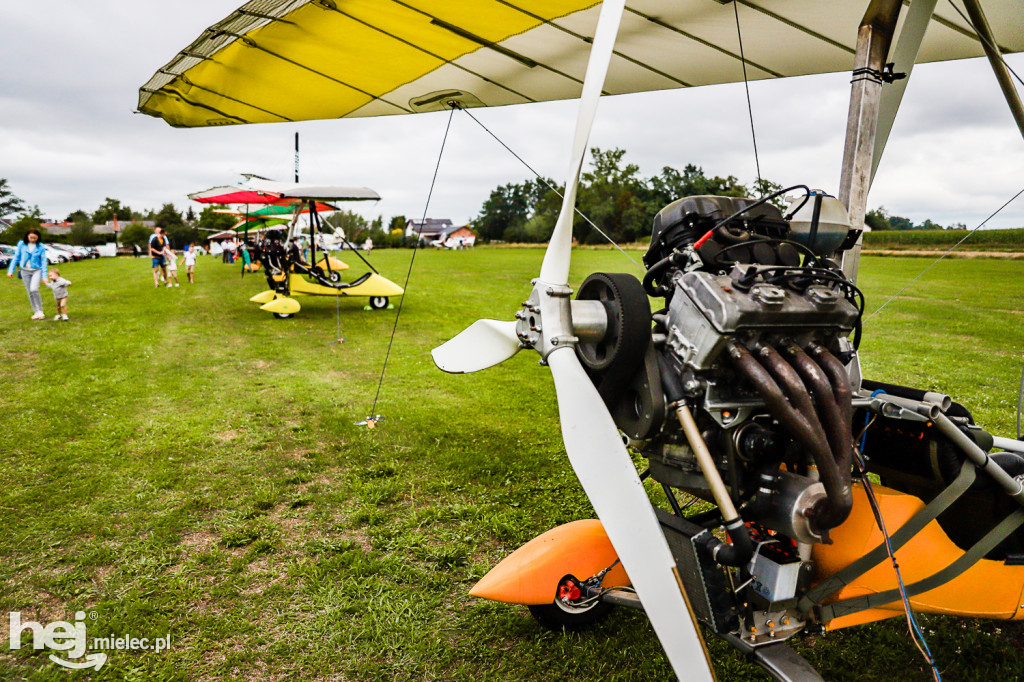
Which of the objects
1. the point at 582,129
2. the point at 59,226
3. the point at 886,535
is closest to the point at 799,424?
the point at 886,535

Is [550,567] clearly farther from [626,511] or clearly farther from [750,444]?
[750,444]

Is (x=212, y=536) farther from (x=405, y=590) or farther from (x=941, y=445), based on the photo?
(x=941, y=445)

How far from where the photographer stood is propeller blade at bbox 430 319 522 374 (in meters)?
2.74

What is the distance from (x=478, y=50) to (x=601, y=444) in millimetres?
3498

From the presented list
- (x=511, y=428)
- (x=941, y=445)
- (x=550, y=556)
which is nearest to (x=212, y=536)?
(x=550, y=556)

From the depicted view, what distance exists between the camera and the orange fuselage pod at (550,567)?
2.63 metres

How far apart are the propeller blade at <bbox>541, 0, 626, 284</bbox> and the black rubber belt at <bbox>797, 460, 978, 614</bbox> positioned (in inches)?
60.7

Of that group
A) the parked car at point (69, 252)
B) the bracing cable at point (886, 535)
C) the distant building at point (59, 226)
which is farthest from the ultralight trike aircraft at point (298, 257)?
the distant building at point (59, 226)

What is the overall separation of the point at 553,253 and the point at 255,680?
2265 mm

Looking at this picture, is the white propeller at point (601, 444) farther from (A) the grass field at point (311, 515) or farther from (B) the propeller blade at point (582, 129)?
Result: (A) the grass field at point (311, 515)

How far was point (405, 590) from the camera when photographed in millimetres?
3217

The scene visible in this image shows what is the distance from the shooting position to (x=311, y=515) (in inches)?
160

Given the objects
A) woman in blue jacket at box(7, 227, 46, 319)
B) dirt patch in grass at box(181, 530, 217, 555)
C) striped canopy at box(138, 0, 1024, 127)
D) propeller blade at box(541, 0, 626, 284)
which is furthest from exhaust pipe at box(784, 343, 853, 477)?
woman in blue jacket at box(7, 227, 46, 319)

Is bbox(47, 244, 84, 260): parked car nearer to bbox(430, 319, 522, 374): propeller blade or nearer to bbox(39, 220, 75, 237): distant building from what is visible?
bbox(430, 319, 522, 374): propeller blade
